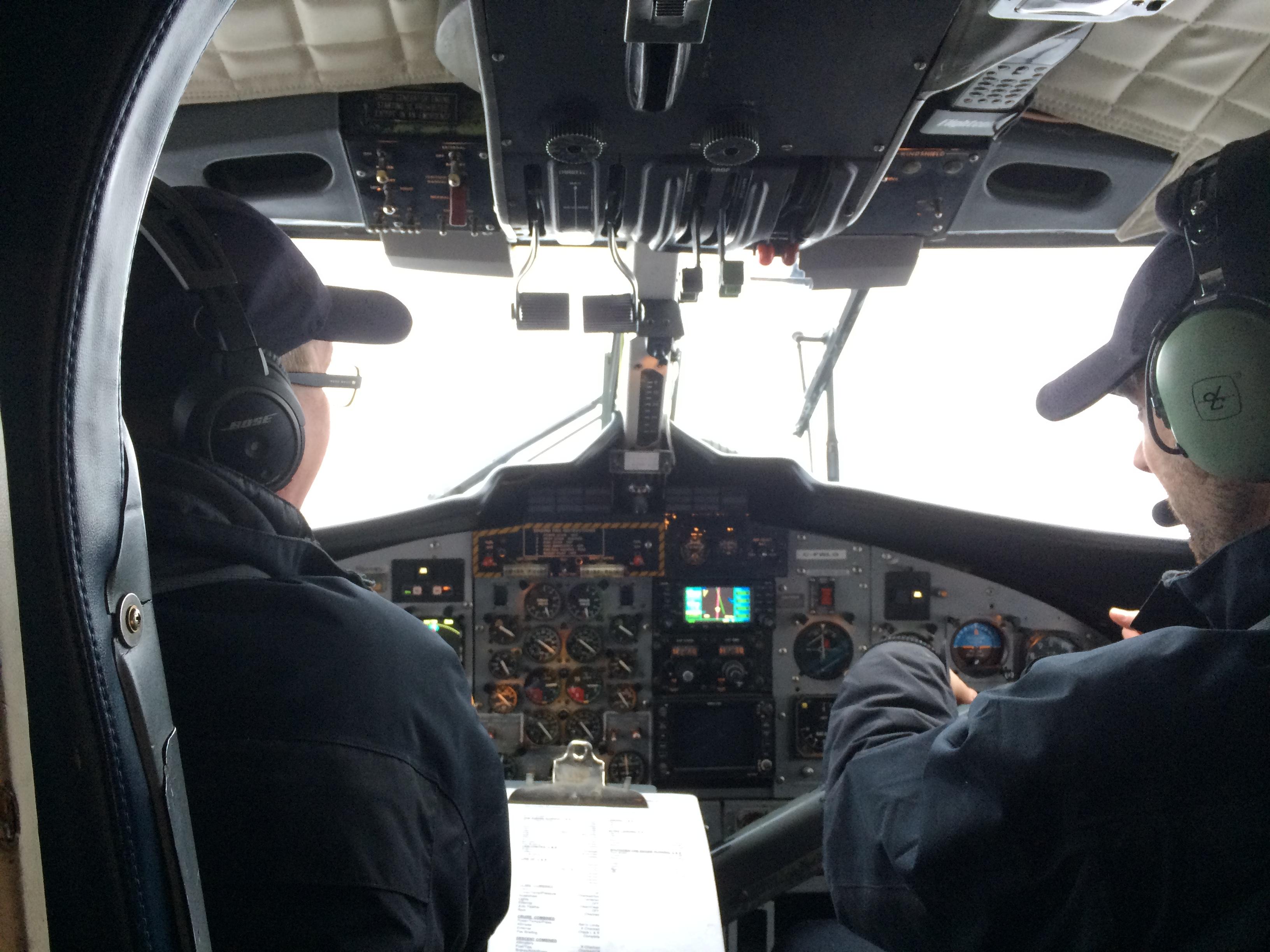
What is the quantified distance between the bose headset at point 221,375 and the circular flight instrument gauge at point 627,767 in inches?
87.2

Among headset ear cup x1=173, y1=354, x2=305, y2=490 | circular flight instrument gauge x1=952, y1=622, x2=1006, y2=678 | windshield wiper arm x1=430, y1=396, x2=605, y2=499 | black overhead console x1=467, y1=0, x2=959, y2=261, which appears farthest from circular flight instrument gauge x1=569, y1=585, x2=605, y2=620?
headset ear cup x1=173, y1=354, x2=305, y2=490

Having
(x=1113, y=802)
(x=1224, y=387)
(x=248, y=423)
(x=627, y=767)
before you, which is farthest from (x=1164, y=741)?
(x=627, y=767)

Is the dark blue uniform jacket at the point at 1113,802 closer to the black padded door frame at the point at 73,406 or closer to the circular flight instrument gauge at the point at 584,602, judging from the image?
the black padded door frame at the point at 73,406

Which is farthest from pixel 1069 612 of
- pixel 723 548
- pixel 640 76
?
pixel 640 76

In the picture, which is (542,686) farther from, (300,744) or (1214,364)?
(1214,364)

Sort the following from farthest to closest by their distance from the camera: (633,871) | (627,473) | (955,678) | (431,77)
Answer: (627,473) → (955,678) → (431,77) → (633,871)

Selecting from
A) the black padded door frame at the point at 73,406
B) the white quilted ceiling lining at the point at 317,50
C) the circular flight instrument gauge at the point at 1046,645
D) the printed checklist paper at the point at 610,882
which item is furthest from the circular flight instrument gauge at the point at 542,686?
the black padded door frame at the point at 73,406

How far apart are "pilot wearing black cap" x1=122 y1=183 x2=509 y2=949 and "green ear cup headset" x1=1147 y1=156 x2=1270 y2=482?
920 millimetres

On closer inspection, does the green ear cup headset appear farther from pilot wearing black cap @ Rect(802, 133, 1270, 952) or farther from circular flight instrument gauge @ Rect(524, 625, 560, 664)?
circular flight instrument gauge @ Rect(524, 625, 560, 664)

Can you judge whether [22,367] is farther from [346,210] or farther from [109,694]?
[346,210]

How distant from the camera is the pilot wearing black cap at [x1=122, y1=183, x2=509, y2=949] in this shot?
710 mm

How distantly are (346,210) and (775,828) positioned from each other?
208 centimetres

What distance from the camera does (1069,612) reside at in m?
2.96

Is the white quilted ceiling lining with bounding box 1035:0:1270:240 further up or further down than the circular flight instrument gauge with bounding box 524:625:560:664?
further up
